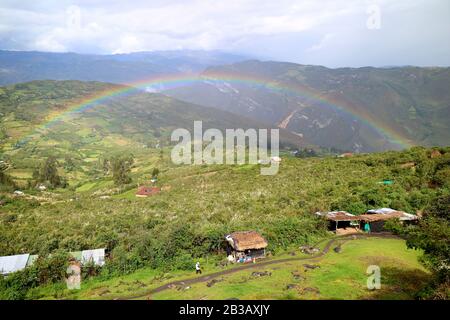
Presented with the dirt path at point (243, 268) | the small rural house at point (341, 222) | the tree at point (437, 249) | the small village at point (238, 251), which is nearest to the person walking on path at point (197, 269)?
the dirt path at point (243, 268)

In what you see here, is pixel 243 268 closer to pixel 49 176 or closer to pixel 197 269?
pixel 197 269

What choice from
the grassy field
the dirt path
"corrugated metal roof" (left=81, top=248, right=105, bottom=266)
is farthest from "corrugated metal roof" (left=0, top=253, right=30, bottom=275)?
the dirt path

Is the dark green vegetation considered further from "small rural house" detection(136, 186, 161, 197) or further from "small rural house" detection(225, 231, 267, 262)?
"small rural house" detection(136, 186, 161, 197)

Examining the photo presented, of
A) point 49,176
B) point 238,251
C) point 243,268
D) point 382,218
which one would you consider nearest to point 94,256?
point 238,251

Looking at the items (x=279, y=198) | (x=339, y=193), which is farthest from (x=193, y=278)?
(x=339, y=193)
